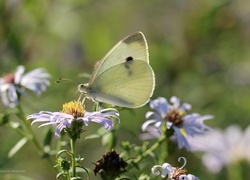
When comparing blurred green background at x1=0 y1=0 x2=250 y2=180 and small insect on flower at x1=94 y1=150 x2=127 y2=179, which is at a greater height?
blurred green background at x1=0 y1=0 x2=250 y2=180

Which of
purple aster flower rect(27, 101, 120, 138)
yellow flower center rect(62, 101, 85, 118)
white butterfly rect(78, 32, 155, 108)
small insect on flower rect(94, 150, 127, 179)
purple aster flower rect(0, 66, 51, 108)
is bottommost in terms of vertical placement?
small insect on flower rect(94, 150, 127, 179)

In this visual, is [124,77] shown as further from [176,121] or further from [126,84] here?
[176,121]

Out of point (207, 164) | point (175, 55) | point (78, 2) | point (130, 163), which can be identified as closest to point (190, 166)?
point (207, 164)

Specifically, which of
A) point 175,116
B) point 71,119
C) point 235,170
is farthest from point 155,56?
point 71,119

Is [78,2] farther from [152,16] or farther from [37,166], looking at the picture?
[152,16]

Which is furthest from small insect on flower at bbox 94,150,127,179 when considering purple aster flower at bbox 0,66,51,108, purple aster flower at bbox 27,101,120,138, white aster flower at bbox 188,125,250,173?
white aster flower at bbox 188,125,250,173

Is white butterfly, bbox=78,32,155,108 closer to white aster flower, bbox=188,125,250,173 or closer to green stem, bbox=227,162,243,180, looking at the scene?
white aster flower, bbox=188,125,250,173
